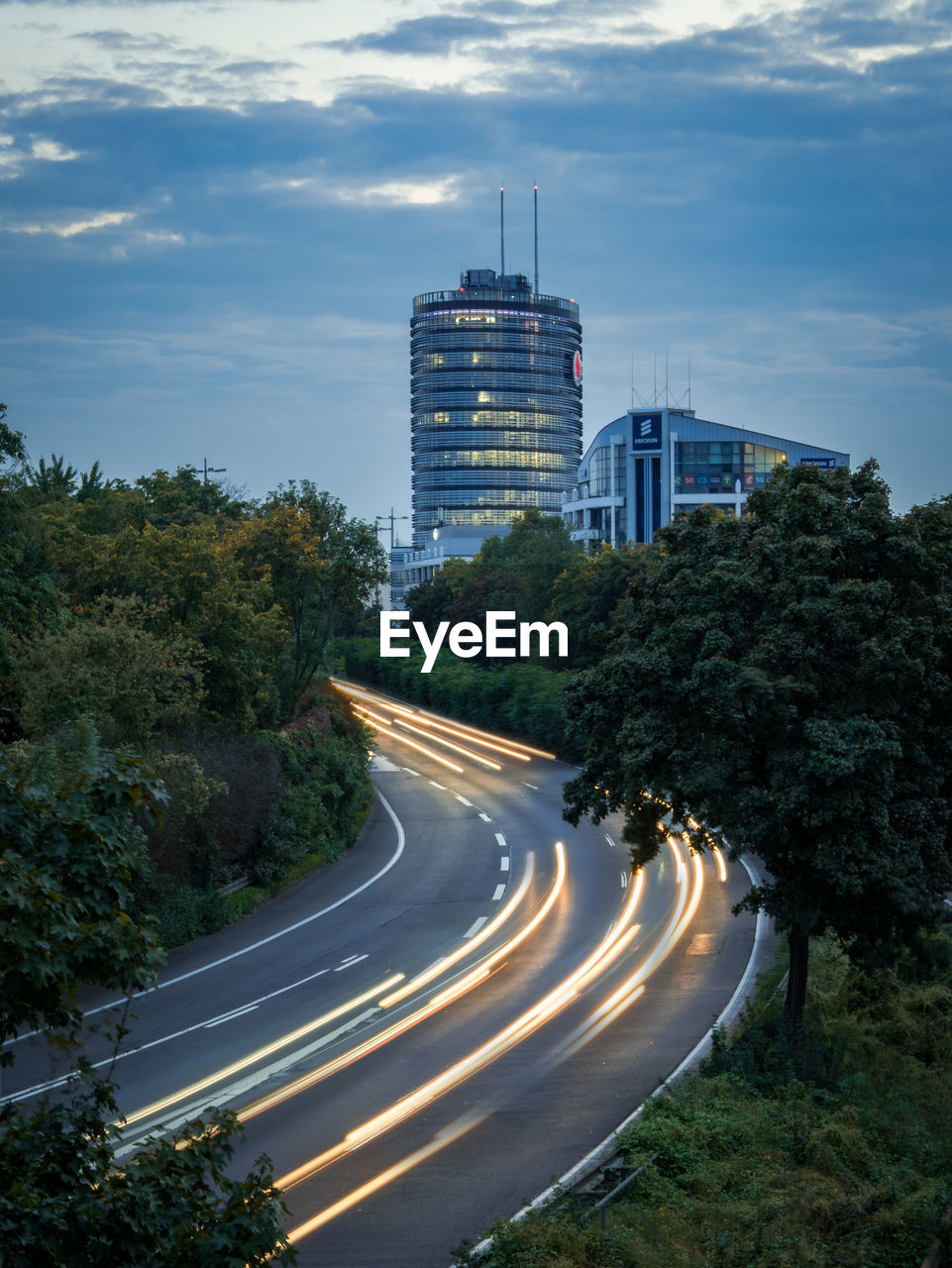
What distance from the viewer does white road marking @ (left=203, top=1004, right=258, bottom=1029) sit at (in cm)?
2356

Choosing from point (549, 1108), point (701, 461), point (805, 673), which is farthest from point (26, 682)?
point (701, 461)

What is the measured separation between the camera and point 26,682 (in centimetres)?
2750

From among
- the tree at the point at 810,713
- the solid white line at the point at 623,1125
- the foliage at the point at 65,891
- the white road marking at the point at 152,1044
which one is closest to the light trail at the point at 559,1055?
the solid white line at the point at 623,1125

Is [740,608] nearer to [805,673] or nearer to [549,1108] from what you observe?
[805,673]

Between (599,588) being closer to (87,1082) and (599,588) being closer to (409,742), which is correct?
(409,742)

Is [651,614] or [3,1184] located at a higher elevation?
[651,614]

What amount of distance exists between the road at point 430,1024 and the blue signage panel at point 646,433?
93.5m

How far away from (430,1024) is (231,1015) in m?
3.95

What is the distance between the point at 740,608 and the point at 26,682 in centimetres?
1631

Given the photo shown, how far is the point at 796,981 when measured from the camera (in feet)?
68.7

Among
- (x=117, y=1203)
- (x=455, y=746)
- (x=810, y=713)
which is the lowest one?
(x=455, y=746)

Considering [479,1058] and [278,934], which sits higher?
[278,934]

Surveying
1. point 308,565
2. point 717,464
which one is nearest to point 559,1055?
point 308,565

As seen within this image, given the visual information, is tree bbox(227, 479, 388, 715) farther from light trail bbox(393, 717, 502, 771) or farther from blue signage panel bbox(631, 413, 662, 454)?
blue signage panel bbox(631, 413, 662, 454)
